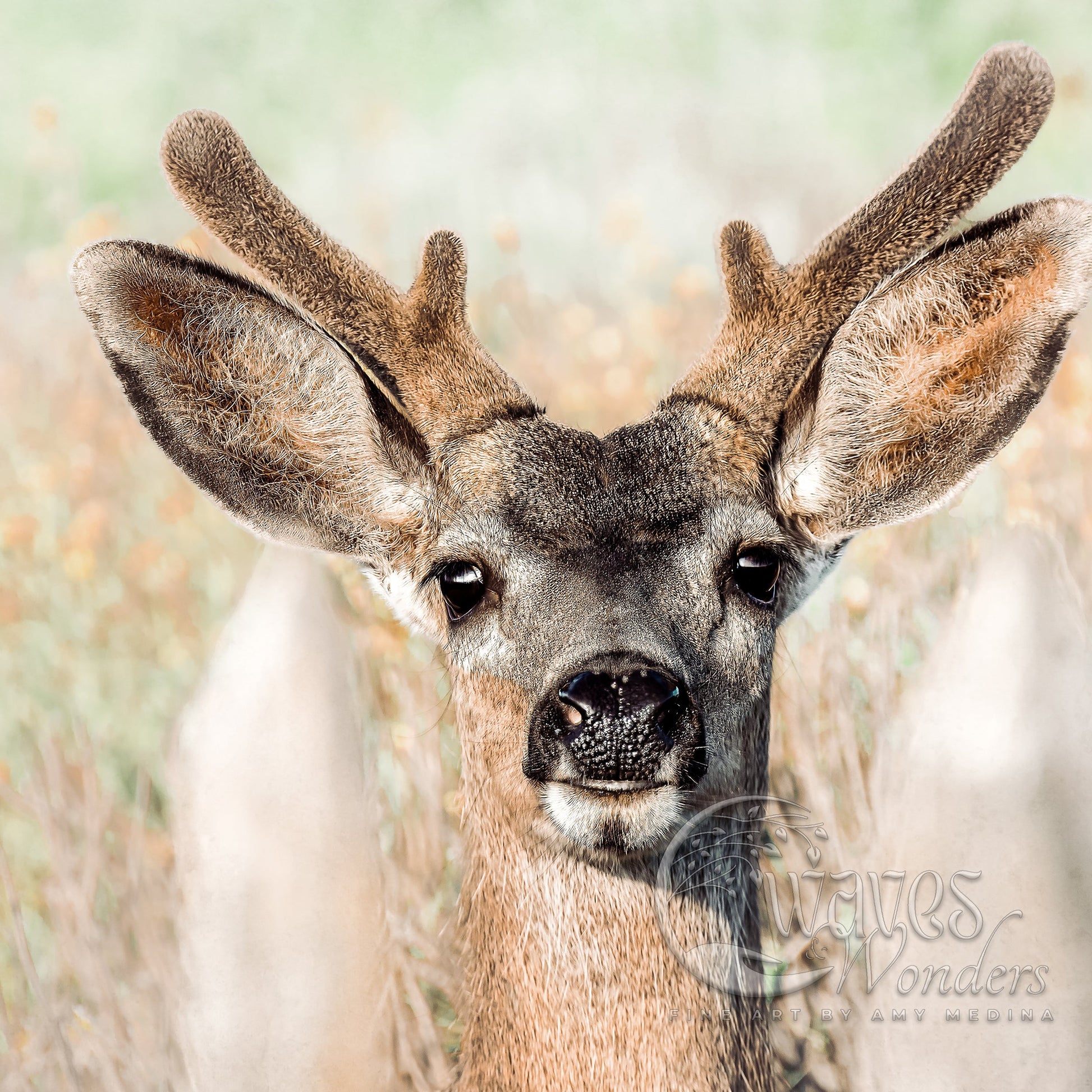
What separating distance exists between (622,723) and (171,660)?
340 centimetres

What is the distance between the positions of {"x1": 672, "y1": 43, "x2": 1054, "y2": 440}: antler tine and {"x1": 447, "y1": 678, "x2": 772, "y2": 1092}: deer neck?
0.92 meters

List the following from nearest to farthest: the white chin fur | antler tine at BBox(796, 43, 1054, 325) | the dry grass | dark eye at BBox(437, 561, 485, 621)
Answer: the white chin fur
dark eye at BBox(437, 561, 485, 621)
antler tine at BBox(796, 43, 1054, 325)
the dry grass

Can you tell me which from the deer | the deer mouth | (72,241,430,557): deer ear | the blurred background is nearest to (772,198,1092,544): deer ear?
the deer

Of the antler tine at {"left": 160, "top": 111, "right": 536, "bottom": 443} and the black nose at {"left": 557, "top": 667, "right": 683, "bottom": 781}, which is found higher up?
the antler tine at {"left": 160, "top": 111, "right": 536, "bottom": 443}

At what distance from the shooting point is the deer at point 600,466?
288 centimetres

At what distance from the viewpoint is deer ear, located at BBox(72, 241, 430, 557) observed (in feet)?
9.69

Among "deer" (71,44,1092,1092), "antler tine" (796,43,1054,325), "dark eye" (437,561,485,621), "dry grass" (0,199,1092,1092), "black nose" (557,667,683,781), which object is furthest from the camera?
"dry grass" (0,199,1092,1092)

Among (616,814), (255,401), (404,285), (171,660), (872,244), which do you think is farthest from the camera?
(404,285)

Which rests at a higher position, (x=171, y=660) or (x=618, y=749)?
(x=171, y=660)

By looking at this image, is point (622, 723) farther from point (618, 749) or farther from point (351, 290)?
point (351, 290)

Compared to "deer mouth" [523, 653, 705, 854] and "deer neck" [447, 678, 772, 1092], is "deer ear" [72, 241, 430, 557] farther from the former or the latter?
"deer mouth" [523, 653, 705, 854]

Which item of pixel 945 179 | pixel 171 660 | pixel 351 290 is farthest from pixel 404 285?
pixel 945 179

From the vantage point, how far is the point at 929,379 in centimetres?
318

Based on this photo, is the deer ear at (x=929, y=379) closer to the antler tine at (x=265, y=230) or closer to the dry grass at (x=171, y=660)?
the dry grass at (x=171, y=660)
